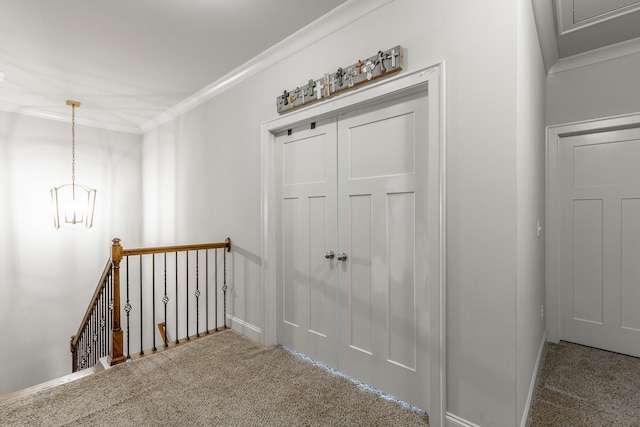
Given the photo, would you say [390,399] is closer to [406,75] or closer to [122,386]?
[122,386]

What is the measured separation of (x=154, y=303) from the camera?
9.37 feet

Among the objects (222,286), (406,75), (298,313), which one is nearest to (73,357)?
(222,286)

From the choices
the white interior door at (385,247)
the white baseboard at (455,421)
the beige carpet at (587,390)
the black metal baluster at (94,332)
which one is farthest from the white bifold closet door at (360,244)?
the black metal baluster at (94,332)

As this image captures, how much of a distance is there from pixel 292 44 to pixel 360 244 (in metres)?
1.67

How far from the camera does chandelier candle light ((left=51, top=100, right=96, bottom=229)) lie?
409cm

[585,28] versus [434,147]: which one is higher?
[585,28]

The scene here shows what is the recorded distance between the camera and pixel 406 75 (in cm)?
175

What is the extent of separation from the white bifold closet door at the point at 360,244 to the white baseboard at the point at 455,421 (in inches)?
7.1

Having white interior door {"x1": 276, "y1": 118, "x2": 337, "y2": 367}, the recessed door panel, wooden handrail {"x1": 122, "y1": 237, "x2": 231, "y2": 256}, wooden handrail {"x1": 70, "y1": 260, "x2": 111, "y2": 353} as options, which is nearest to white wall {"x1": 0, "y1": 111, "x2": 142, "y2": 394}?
wooden handrail {"x1": 70, "y1": 260, "x2": 111, "y2": 353}

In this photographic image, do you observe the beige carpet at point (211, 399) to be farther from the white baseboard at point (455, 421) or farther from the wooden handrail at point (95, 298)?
the wooden handrail at point (95, 298)

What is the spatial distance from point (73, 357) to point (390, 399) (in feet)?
13.8

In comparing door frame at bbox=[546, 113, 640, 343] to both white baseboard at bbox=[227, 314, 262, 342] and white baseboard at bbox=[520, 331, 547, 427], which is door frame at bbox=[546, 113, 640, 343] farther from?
white baseboard at bbox=[227, 314, 262, 342]

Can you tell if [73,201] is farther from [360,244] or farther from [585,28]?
[585,28]

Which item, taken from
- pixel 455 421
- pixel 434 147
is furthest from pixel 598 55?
pixel 455 421
